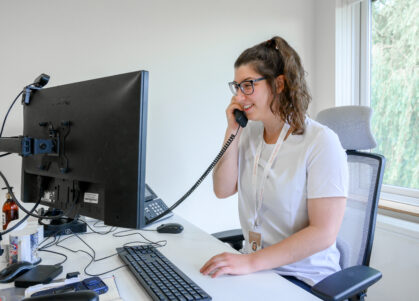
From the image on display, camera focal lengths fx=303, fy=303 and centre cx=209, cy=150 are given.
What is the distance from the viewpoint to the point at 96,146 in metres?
0.80

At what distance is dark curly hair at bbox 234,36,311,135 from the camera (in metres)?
1.15

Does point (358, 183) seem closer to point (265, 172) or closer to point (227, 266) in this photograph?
point (265, 172)

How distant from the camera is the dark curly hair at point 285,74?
1146 mm

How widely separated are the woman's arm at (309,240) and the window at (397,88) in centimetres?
111

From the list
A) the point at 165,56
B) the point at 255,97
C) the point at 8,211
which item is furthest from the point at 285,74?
the point at 8,211

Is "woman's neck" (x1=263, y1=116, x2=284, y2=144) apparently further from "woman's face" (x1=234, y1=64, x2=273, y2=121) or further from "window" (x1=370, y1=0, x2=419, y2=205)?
"window" (x1=370, y1=0, x2=419, y2=205)

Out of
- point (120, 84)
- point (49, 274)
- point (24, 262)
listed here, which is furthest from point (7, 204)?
point (120, 84)

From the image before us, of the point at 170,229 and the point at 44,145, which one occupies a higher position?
the point at 44,145

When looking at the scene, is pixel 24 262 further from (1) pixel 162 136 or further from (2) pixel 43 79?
(1) pixel 162 136

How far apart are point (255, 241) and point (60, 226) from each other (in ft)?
2.58

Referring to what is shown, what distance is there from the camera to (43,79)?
100 centimetres

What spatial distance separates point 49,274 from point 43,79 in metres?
0.61

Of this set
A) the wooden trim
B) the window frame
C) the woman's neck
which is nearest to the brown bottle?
the woman's neck

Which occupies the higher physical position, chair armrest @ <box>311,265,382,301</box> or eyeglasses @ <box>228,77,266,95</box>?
eyeglasses @ <box>228,77,266,95</box>
